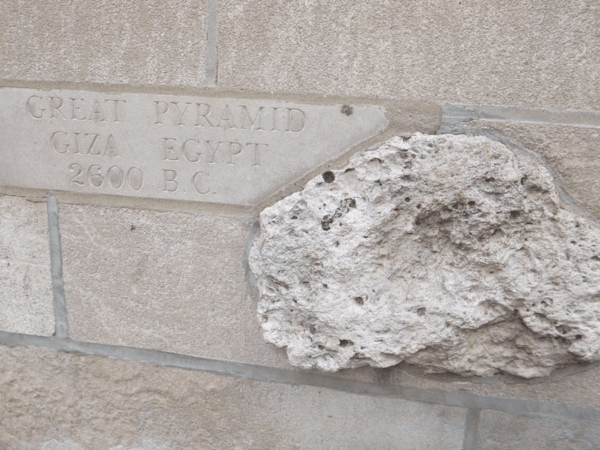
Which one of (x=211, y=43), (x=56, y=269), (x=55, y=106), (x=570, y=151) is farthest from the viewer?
(x=56, y=269)

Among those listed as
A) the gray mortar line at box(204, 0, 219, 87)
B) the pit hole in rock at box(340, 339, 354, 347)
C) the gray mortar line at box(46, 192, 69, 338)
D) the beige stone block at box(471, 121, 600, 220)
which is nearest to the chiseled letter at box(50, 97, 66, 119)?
the gray mortar line at box(46, 192, 69, 338)

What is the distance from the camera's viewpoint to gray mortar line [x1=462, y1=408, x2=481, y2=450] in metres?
1.24

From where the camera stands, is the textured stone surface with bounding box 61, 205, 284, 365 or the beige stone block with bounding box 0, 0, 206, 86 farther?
the textured stone surface with bounding box 61, 205, 284, 365

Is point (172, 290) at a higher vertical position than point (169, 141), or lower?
lower

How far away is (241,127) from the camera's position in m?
1.18

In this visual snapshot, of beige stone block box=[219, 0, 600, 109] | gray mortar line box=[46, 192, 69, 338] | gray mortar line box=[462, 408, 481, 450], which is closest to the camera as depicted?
beige stone block box=[219, 0, 600, 109]

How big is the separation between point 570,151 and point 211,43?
83 cm

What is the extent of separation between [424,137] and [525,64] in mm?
251

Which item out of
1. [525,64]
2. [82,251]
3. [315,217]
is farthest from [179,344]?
[525,64]

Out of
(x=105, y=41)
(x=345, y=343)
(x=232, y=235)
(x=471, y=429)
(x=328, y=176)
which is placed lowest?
(x=471, y=429)

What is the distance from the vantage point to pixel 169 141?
4.01 ft

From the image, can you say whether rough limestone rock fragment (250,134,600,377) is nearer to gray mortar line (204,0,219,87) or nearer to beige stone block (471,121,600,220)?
beige stone block (471,121,600,220)

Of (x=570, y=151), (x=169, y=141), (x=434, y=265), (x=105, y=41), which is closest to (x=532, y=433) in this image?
(x=434, y=265)

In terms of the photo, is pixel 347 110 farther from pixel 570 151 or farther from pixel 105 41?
pixel 105 41
